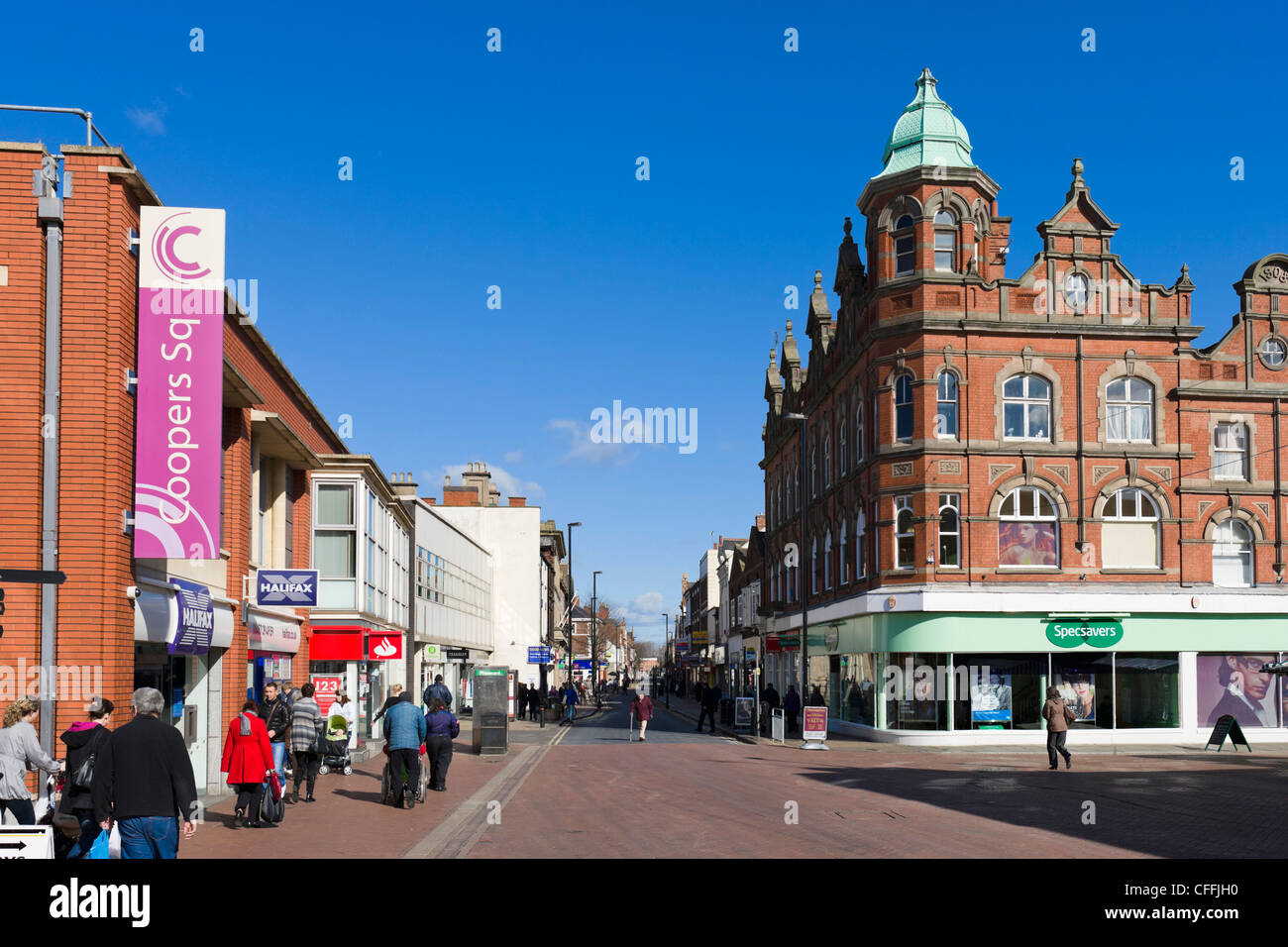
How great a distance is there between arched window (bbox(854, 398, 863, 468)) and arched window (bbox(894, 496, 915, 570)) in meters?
3.17

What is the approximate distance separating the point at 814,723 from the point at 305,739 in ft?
60.1

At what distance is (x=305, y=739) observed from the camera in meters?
19.5

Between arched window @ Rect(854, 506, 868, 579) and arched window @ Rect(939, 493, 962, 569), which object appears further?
arched window @ Rect(854, 506, 868, 579)

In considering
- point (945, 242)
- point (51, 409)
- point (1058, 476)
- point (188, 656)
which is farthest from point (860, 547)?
point (51, 409)

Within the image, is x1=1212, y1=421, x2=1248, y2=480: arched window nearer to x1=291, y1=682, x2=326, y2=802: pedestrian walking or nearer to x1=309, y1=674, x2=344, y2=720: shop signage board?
x1=309, y1=674, x2=344, y2=720: shop signage board

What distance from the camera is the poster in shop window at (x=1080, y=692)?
120ft

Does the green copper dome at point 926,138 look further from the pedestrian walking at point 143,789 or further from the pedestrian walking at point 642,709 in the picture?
the pedestrian walking at point 143,789

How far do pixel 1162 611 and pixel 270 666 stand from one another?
25502 millimetres

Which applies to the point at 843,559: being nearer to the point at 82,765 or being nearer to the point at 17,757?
the point at 82,765

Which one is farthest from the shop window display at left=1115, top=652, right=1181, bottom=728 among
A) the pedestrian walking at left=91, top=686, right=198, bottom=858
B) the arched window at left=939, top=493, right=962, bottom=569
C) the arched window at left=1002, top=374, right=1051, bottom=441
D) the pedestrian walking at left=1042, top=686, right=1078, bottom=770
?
the pedestrian walking at left=91, top=686, right=198, bottom=858

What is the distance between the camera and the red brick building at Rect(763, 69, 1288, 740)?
36.4 meters

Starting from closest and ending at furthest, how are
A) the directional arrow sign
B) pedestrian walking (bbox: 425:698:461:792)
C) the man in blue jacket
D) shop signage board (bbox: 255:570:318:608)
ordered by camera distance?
the directional arrow sign
the man in blue jacket
shop signage board (bbox: 255:570:318:608)
pedestrian walking (bbox: 425:698:461:792)

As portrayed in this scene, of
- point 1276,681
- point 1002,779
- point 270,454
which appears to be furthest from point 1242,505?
point 270,454
